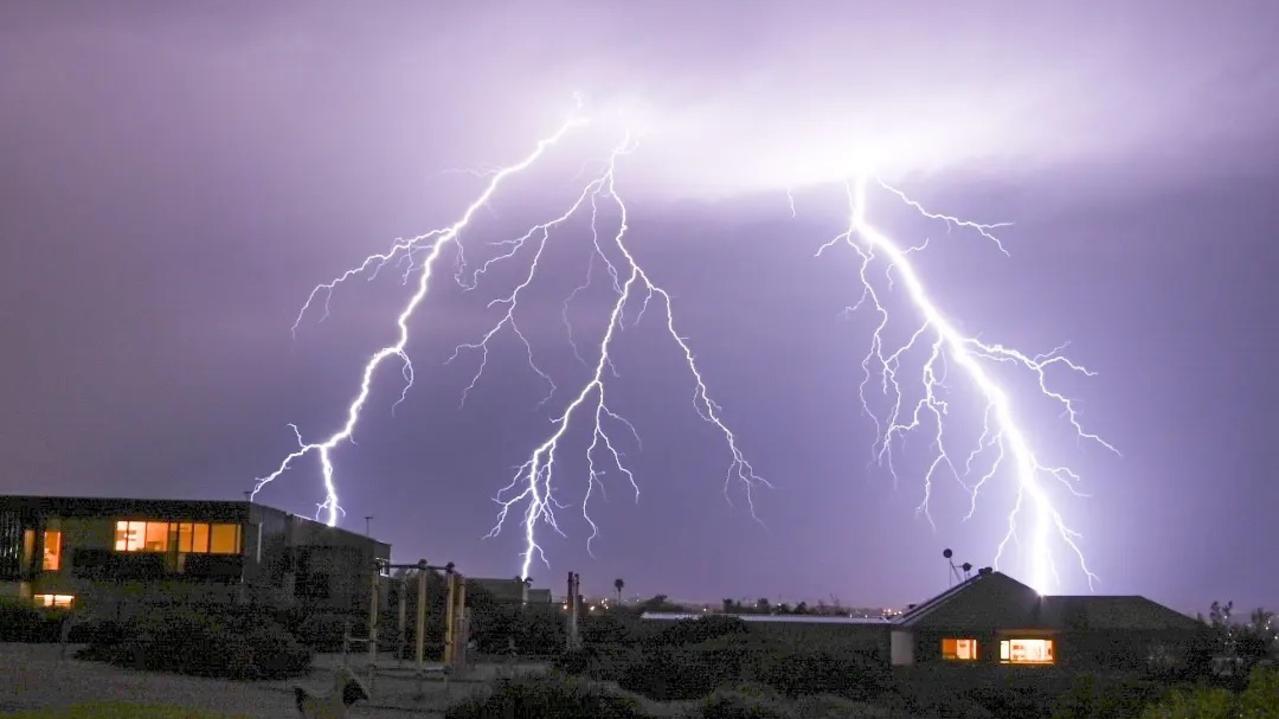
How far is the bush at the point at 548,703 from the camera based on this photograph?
48.5 ft

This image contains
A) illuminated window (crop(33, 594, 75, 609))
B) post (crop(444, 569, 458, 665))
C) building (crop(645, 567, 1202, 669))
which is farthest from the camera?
illuminated window (crop(33, 594, 75, 609))

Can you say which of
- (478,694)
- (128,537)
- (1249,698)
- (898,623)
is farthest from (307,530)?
(1249,698)

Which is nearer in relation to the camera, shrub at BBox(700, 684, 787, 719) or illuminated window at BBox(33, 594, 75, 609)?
shrub at BBox(700, 684, 787, 719)

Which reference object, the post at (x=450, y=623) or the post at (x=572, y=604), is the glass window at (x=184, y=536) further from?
the post at (x=450, y=623)

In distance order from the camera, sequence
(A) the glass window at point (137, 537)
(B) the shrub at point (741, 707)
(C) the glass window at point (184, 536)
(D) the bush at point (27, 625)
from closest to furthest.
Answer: (B) the shrub at point (741, 707) < (D) the bush at point (27, 625) < (A) the glass window at point (137, 537) < (C) the glass window at point (184, 536)

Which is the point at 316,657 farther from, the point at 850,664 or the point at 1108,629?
the point at 1108,629

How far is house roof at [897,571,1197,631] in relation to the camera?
92.8ft

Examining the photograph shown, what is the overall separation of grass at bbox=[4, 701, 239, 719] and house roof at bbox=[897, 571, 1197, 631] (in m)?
17.8

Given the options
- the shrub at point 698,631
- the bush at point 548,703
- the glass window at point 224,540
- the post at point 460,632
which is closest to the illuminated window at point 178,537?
the glass window at point 224,540

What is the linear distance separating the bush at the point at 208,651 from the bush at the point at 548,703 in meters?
5.28

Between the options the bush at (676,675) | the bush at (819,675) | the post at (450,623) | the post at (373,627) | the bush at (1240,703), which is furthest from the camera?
the bush at (819,675)

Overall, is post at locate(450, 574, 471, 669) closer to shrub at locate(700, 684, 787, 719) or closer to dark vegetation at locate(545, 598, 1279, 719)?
dark vegetation at locate(545, 598, 1279, 719)

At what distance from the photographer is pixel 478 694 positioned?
16.2m

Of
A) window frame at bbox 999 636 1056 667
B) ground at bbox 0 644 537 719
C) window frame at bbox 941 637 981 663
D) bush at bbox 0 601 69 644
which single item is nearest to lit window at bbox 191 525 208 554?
bush at bbox 0 601 69 644
